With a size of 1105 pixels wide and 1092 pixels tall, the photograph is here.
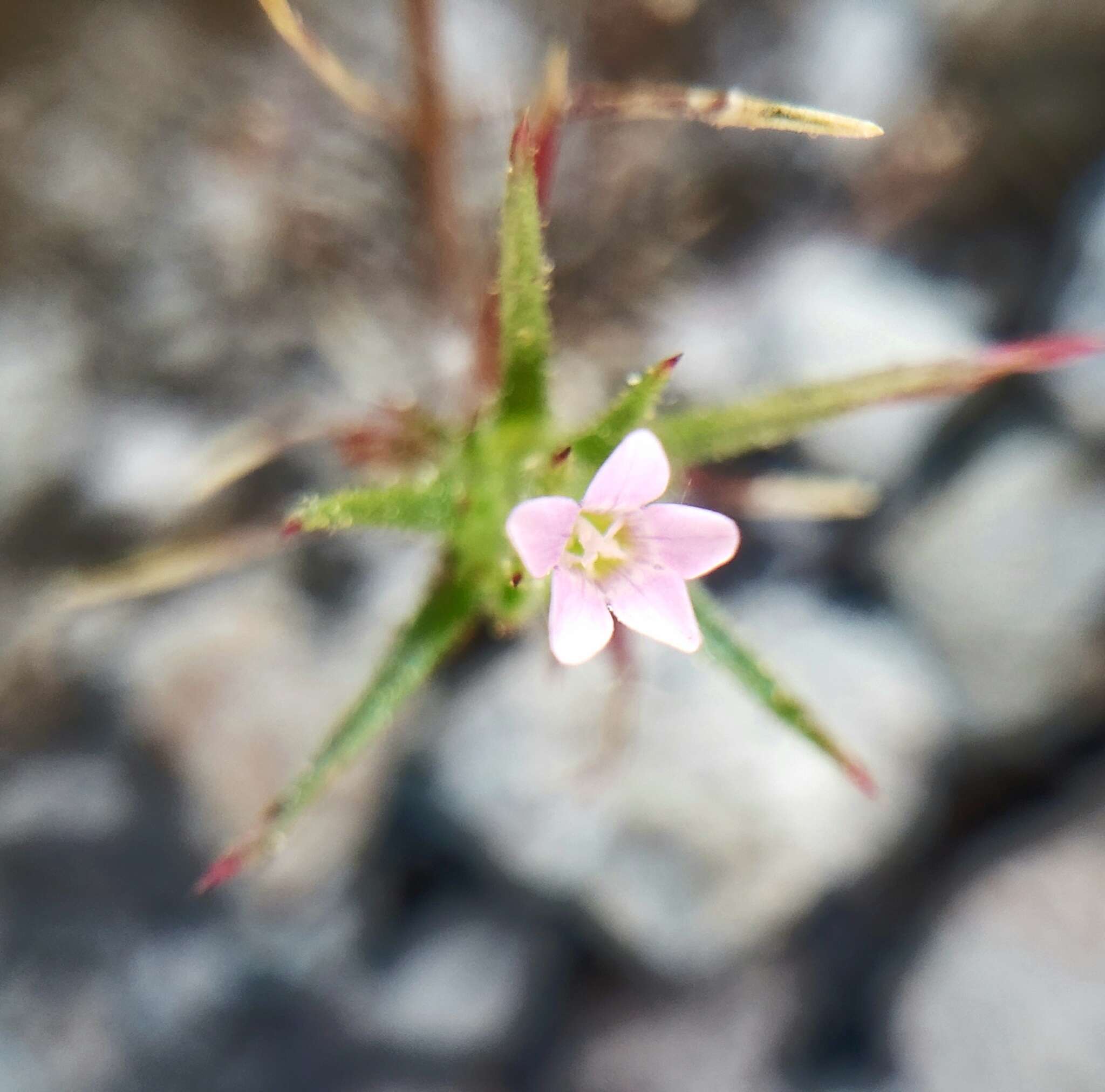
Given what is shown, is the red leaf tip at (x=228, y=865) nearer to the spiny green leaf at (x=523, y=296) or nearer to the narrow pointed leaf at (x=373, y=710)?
the narrow pointed leaf at (x=373, y=710)

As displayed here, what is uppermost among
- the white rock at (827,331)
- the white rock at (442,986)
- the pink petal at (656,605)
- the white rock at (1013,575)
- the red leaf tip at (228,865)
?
the white rock at (827,331)

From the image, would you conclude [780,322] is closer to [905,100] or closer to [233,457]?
[905,100]

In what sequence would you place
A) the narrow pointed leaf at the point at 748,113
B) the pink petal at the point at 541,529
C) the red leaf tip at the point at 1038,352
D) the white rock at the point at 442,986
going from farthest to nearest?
the white rock at the point at 442,986 → the red leaf tip at the point at 1038,352 → the narrow pointed leaf at the point at 748,113 → the pink petal at the point at 541,529

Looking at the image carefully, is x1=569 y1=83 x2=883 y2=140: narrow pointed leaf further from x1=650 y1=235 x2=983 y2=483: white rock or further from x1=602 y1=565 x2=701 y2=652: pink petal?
x1=650 y1=235 x2=983 y2=483: white rock

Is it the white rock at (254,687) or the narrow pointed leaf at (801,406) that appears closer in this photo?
the narrow pointed leaf at (801,406)

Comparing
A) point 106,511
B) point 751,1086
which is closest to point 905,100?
point 106,511

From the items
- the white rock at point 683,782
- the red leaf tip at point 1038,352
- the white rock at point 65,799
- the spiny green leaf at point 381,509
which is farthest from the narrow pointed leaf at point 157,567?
the red leaf tip at point 1038,352

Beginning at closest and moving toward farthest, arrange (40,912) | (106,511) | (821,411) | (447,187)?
(821,411), (447,187), (106,511), (40,912)
